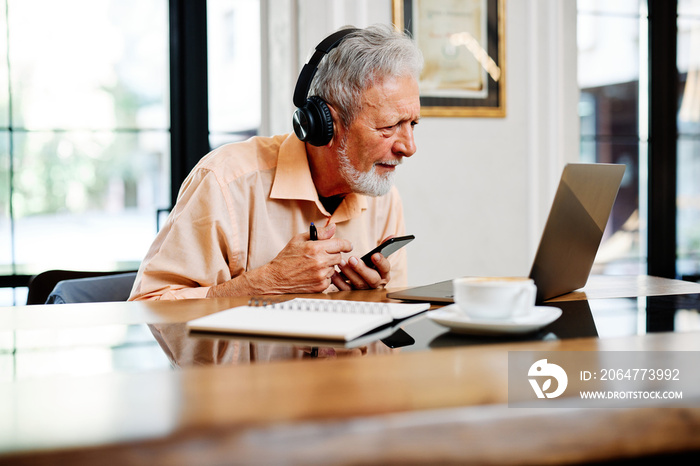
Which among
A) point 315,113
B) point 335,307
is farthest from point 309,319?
point 315,113

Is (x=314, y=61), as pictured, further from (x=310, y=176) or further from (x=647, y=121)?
Answer: (x=647, y=121)

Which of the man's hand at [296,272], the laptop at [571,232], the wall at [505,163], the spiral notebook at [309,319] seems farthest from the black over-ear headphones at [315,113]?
the wall at [505,163]

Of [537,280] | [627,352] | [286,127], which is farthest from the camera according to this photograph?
[286,127]

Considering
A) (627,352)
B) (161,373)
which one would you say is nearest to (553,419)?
(627,352)

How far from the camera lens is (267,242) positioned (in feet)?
5.29

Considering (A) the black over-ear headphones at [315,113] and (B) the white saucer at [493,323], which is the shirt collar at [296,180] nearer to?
(A) the black over-ear headphones at [315,113]

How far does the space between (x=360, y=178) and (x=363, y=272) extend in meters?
0.36

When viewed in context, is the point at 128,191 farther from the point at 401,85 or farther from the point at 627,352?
the point at 627,352

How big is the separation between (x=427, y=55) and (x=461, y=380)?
253cm

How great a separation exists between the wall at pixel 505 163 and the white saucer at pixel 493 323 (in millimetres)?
2103

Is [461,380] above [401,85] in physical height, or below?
below

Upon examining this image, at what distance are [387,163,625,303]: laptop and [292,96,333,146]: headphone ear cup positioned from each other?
503 millimetres

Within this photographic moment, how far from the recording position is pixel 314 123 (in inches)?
63.6

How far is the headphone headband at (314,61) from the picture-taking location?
1643mm
